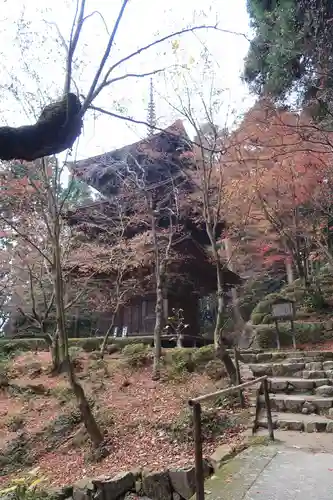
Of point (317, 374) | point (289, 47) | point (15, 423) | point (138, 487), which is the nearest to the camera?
point (138, 487)

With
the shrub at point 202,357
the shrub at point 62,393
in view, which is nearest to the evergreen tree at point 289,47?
the shrub at point 202,357

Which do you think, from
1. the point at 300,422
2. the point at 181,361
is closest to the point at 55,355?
the point at 181,361

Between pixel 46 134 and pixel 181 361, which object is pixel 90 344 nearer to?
pixel 181 361

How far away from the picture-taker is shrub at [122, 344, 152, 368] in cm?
1075

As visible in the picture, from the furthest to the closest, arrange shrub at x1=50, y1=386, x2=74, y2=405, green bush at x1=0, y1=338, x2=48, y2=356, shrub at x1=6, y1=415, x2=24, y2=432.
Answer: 1. green bush at x1=0, y1=338, x2=48, y2=356
2. shrub at x1=50, y1=386, x2=74, y2=405
3. shrub at x1=6, y1=415, x2=24, y2=432

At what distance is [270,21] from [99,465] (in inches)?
559

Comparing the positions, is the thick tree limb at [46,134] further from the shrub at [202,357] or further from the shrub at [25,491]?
the shrub at [202,357]

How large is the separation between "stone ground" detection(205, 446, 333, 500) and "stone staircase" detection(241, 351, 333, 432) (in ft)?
4.06

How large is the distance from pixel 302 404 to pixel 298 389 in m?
1.05

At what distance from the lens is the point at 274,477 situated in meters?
4.12

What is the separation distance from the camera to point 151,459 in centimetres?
593

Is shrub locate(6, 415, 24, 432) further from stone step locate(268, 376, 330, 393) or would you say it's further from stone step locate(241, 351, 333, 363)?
stone step locate(241, 351, 333, 363)

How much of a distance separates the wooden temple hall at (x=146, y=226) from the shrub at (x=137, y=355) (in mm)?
3147

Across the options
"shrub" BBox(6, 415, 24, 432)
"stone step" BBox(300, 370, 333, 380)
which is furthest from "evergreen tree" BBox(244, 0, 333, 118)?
"shrub" BBox(6, 415, 24, 432)
